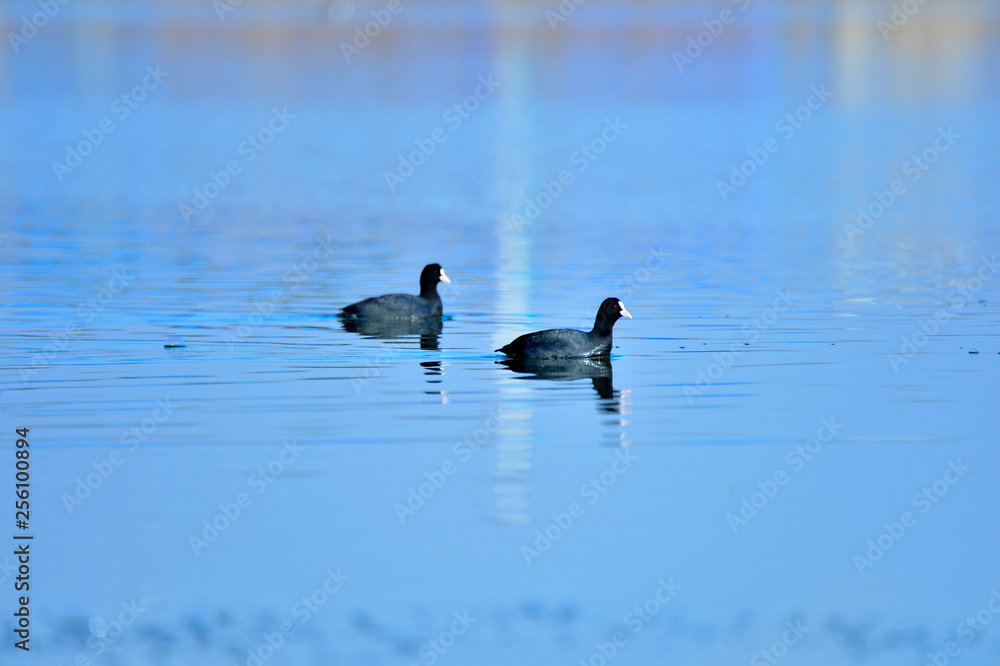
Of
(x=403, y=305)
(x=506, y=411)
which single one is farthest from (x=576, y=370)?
(x=403, y=305)

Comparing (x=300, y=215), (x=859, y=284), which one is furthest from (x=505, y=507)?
(x=300, y=215)

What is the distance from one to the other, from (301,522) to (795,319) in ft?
44.9

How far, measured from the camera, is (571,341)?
21.9m

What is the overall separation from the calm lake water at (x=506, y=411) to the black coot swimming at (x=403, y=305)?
43cm

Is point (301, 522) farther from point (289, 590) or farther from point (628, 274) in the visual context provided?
point (628, 274)

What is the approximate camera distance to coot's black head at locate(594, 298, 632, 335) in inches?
867

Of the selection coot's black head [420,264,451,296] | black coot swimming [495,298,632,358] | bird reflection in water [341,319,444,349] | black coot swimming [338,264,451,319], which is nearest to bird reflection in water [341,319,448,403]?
bird reflection in water [341,319,444,349]

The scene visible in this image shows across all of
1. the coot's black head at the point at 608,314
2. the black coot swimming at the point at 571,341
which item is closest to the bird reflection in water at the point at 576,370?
the black coot swimming at the point at 571,341

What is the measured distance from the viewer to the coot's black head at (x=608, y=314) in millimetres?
22031

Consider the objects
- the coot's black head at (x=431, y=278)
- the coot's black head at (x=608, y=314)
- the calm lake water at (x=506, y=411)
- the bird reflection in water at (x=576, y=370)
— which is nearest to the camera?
the calm lake water at (x=506, y=411)

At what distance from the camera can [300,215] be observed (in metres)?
41.8

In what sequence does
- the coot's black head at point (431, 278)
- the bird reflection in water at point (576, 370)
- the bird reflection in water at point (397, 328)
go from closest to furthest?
1. the bird reflection in water at point (576, 370)
2. the bird reflection in water at point (397, 328)
3. the coot's black head at point (431, 278)

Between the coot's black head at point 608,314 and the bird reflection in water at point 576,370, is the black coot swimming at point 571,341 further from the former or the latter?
the bird reflection in water at point 576,370

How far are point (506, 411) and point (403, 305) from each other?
8.30 meters
